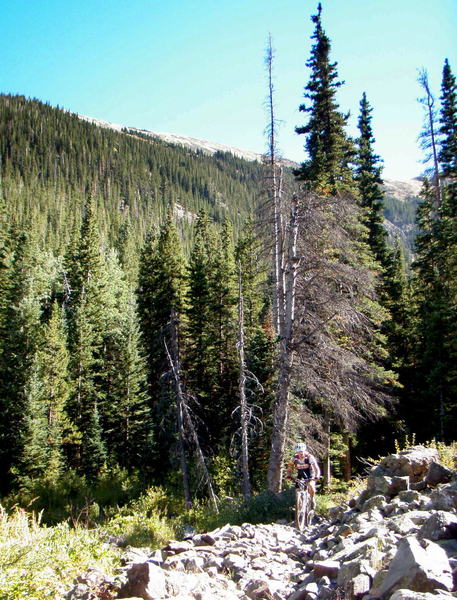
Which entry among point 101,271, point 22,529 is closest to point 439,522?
point 22,529

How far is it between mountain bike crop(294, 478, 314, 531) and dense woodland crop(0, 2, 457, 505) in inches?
114

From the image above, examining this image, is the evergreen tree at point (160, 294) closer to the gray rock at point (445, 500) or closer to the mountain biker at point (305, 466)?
the mountain biker at point (305, 466)

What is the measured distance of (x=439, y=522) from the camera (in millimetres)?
4562

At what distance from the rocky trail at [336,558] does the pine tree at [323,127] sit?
13679 mm

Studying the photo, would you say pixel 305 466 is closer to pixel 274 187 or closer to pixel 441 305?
pixel 274 187

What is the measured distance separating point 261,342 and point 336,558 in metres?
18.5

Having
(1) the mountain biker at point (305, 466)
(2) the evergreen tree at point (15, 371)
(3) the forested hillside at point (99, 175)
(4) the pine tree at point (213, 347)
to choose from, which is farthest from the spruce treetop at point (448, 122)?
(3) the forested hillside at point (99, 175)

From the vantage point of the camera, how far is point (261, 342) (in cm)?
2352

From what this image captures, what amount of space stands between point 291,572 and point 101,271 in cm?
4026

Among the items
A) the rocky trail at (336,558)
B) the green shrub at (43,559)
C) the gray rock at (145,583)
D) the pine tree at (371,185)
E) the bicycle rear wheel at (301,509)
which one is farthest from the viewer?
the pine tree at (371,185)

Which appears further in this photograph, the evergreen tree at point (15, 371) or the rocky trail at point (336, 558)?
the evergreen tree at point (15, 371)

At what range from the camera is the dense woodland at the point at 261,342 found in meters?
12.2

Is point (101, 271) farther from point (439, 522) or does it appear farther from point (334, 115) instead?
point (439, 522)

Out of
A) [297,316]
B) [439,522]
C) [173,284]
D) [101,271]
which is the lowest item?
[439,522]
